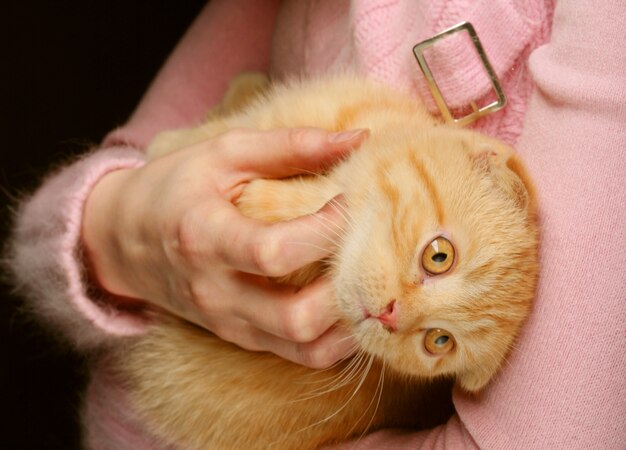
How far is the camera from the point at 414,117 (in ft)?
3.81

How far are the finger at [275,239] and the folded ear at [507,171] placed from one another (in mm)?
243

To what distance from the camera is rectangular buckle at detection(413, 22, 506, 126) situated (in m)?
1.05

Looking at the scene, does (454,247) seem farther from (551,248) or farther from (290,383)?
(290,383)

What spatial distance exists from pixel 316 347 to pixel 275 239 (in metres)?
0.22

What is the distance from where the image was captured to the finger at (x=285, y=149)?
1.01m

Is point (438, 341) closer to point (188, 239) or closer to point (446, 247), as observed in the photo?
point (446, 247)

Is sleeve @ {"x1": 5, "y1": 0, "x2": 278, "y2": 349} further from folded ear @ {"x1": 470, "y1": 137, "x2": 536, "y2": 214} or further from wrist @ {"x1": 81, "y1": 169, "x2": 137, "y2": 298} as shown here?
folded ear @ {"x1": 470, "y1": 137, "x2": 536, "y2": 214}

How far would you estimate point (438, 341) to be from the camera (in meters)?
1.05

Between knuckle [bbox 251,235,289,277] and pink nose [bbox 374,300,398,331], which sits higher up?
knuckle [bbox 251,235,289,277]

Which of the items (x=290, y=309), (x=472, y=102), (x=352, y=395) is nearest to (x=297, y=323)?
(x=290, y=309)

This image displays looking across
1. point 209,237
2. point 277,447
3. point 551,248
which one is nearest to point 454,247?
point 551,248

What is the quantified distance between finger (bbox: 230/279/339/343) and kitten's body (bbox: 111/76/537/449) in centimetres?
3

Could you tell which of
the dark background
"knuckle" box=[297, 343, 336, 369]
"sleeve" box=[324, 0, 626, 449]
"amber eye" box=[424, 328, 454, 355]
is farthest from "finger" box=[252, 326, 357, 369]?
the dark background

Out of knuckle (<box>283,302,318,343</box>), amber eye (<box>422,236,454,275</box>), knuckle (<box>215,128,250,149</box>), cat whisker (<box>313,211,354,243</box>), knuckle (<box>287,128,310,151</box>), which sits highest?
knuckle (<box>215,128,250,149</box>)
